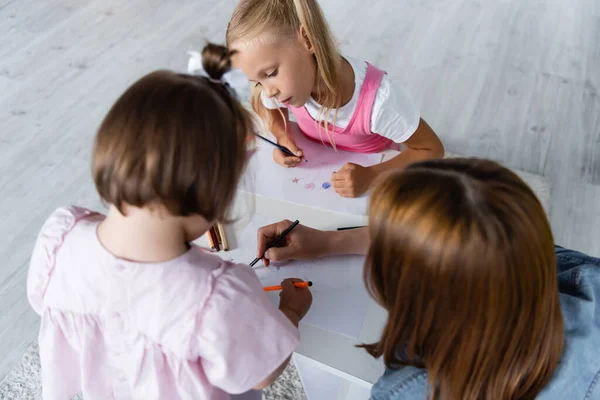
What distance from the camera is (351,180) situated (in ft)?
2.73

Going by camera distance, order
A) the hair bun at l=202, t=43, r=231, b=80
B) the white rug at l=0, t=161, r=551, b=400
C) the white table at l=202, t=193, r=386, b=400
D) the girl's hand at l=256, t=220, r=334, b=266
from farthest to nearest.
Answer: the white rug at l=0, t=161, r=551, b=400
the girl's hand at l=256, t=220, r=334, b=266
the white table at l=202, t=193, r=386, b=400
the hair bun at l=202, t=43, r=231, b=80

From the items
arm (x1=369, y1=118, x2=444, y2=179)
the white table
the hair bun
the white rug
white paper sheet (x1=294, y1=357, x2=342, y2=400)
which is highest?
the hair bun

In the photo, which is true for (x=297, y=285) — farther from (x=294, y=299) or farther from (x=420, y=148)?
(x=420, y=148)

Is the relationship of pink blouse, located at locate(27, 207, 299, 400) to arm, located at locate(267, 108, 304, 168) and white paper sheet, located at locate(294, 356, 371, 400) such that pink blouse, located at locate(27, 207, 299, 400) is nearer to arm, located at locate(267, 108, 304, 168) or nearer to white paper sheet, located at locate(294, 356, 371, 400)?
white paper sheet, located at locate(294, 356, 371, 400)

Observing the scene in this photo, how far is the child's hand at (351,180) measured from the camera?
84 cm

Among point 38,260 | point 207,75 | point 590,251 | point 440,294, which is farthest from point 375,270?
point 590,251

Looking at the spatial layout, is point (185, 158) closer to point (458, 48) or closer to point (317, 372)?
point (317, 372)

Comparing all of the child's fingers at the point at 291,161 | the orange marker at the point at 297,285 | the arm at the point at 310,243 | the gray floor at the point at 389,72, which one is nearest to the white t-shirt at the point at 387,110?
the child's fingers at the point at 291,161

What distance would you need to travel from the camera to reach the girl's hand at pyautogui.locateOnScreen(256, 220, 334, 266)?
0.73m

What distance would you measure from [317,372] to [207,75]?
586 millimetres

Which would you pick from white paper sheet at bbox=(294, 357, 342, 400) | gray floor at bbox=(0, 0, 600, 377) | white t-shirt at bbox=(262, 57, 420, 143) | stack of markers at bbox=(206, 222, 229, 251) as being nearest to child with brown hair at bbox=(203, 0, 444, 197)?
white t-shirt at bbox=(262, 57, 420, 143)

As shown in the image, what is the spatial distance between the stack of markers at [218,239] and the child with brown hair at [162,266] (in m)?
0.19

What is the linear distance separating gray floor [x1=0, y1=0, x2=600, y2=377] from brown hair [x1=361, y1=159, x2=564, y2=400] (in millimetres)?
1035

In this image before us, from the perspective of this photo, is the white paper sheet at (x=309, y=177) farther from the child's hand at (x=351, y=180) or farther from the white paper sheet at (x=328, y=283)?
the white paper sheet at (x=328, y=283)
